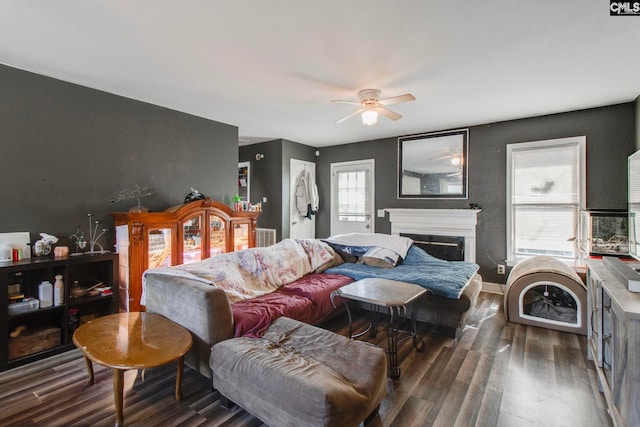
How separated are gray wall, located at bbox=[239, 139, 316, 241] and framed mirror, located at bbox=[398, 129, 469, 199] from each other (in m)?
2.01

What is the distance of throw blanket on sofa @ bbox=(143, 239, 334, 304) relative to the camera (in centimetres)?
260

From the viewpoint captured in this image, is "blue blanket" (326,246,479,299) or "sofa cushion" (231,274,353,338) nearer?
"sofa cushion" (231,274,353,338)

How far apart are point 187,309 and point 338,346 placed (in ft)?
3.52

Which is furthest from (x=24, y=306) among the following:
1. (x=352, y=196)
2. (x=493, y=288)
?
(x=493, y=288)

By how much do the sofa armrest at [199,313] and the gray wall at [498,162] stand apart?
3982 millimetres

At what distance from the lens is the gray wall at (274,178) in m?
5.68

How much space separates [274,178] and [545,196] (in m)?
4.21

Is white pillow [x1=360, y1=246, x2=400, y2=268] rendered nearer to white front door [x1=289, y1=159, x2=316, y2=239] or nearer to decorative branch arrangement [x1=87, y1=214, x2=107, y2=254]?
white front door [x1=289, y1=159, x2=316, y2=239]

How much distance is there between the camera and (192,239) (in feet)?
12.3

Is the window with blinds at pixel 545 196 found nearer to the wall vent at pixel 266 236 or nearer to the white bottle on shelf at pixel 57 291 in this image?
the wall vent at pixel 266 236

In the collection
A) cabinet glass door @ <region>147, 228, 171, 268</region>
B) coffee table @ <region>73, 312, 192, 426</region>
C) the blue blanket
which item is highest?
cabinet glass door @ <region>147, 228, 171, 268</region>

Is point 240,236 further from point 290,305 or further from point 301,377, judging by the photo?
point 301,377

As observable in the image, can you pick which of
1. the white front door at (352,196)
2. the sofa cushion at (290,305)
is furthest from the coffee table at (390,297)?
the white front door at (352,196)

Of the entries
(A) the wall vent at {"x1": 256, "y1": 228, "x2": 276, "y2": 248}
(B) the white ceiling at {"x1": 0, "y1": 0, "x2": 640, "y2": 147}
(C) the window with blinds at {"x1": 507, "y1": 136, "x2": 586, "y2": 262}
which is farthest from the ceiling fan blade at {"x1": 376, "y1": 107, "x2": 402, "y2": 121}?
(A) the wall vent at {"x1": 256, "y1": 228, "x2": 276, "y2": 248}
